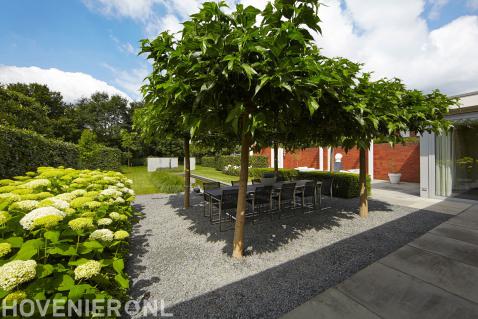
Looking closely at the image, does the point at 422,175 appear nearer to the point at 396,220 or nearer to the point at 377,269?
the point at 396,220

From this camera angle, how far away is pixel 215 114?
Answer: 2.55 metres

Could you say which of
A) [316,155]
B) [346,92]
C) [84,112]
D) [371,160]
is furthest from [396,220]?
[84,112]

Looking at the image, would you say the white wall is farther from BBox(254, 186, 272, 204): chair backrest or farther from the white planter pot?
the white planter pot

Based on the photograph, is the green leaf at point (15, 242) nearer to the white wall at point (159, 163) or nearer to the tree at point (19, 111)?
the tree at point (19, 111)

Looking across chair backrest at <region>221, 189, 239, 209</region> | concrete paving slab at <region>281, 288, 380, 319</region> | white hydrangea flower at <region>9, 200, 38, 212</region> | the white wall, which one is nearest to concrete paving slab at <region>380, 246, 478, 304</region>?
concrete paving slab at <region>281, 288, 380, 319</region>

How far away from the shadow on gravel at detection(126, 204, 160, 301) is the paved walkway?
75.8 inches

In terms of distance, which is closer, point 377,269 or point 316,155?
point 377,269

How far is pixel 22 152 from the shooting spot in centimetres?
609

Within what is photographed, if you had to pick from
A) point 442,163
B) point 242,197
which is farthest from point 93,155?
point 442,163

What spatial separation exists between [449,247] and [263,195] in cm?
384

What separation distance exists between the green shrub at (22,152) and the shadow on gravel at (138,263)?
4.06 m

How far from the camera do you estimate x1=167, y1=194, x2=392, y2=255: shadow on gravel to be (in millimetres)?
4180

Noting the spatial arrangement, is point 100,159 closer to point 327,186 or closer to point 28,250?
point 327,186

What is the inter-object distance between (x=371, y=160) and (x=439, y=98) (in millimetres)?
10978
